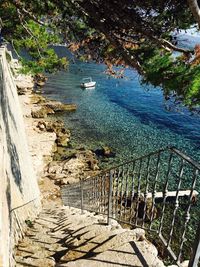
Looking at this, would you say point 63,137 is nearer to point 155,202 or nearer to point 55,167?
point 55,167

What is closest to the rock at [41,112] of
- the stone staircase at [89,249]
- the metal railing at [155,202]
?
the metal railing at [155,202]

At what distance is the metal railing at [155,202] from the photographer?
3730 mm

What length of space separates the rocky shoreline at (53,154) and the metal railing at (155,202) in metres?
1.39

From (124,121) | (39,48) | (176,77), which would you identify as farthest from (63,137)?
(176,77)

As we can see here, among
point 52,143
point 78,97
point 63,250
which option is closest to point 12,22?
point 63,250

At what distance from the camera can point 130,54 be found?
255 inches

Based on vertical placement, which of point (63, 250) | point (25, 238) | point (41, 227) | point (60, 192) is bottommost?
point (60, 192)

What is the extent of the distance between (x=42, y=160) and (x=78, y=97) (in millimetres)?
23057

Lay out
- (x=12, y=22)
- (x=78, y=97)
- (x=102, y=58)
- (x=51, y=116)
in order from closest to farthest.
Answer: (x=102, y=58) < (x=12, y=22) < (x=51, y=116) < (x=78, y=97)

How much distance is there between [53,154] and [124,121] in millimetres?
13147

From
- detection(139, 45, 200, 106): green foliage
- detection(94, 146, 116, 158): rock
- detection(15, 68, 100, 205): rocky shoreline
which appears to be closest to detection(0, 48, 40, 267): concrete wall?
detection(139, 45, 200, 106): green foliage

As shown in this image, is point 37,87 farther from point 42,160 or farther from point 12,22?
point 12,22

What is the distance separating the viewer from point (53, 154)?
24578 mm

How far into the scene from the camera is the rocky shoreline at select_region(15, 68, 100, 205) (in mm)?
19750
